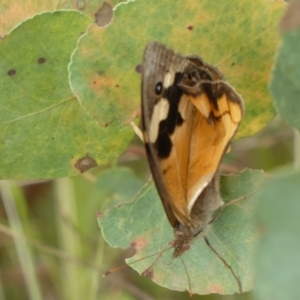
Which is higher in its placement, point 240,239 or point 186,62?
point 186,62

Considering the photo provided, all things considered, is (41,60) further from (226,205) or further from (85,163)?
(226,205)

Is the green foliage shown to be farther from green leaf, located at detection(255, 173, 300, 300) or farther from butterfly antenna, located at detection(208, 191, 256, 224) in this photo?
green leaf, located at detection(255, 173, 300, 300)

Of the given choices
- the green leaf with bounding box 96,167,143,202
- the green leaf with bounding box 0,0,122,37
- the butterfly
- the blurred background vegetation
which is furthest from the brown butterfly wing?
the blurred background vegetation

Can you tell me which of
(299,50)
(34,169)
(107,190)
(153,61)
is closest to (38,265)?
(107,190)

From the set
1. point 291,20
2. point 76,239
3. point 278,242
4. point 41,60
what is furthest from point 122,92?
point 76,239

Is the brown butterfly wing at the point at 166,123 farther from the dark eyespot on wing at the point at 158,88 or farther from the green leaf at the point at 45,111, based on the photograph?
the green leaf at the point at 45,111

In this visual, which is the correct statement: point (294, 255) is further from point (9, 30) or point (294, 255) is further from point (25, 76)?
point (9, 30)
